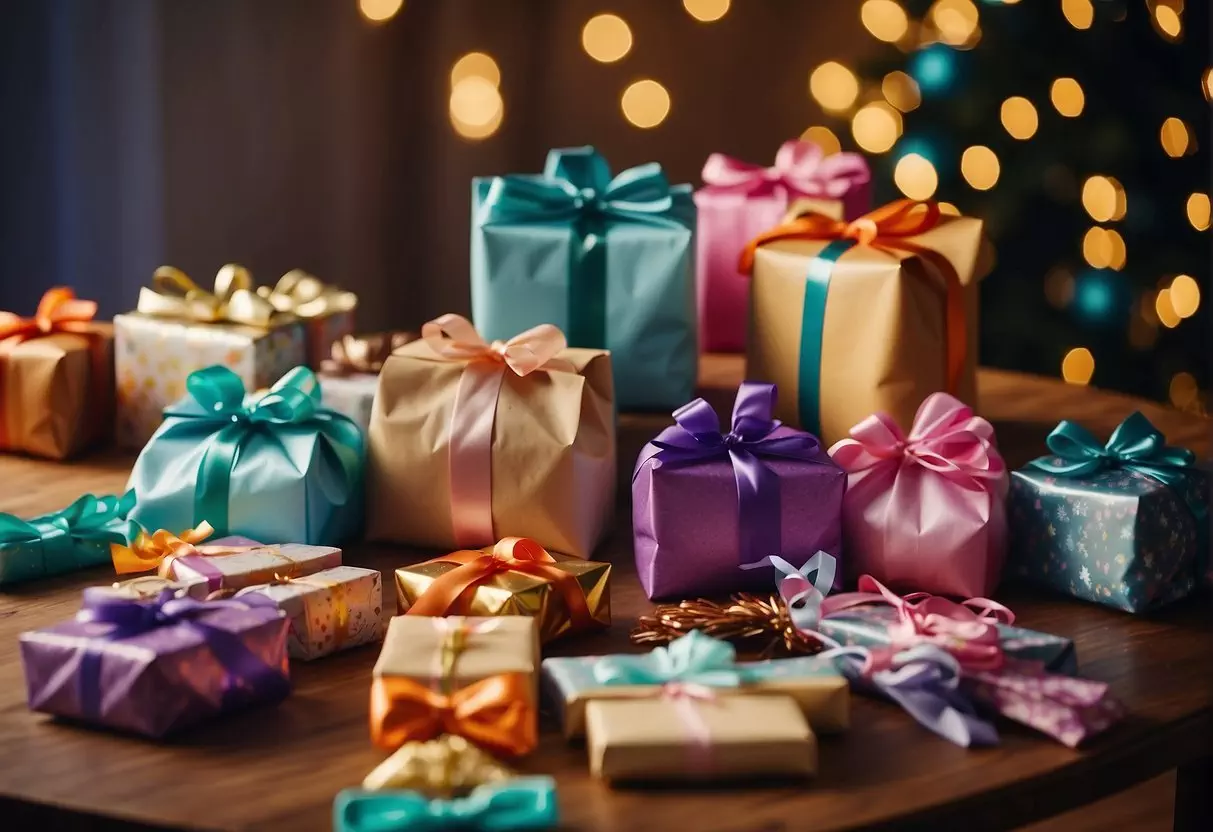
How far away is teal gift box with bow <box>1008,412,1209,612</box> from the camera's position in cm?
133

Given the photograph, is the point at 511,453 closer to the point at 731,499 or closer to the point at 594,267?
the point at 731,499

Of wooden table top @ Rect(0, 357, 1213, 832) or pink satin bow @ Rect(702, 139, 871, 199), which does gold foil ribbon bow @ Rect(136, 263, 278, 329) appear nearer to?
wooden table top @ Rect(0, 357, 1213, 832)

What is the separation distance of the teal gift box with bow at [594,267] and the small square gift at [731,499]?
0.42 metres

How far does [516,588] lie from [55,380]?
836 mm

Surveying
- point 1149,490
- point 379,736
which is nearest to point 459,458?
point 379,736

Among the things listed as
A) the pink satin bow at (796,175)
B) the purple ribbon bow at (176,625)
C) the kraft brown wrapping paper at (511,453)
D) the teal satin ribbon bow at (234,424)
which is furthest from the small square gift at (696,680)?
the pink satin bow at (796,175)

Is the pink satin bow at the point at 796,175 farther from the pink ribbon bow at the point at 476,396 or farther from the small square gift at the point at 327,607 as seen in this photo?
the small square gift at the point at 327,607

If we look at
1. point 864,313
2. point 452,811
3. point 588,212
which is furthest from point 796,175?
point 452,811

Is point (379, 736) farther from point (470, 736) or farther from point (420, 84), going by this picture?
point (420, 84)

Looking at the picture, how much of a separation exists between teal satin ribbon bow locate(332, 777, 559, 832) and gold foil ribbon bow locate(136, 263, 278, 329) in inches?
37.2

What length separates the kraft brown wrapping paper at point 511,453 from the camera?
1.46 m

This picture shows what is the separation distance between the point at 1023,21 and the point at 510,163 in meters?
1.30

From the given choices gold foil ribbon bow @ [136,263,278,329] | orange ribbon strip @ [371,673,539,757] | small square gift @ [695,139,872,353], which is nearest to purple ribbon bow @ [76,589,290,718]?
orange ribbon strip @ [371,673,539,757]

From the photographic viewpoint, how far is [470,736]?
104 centimetres
